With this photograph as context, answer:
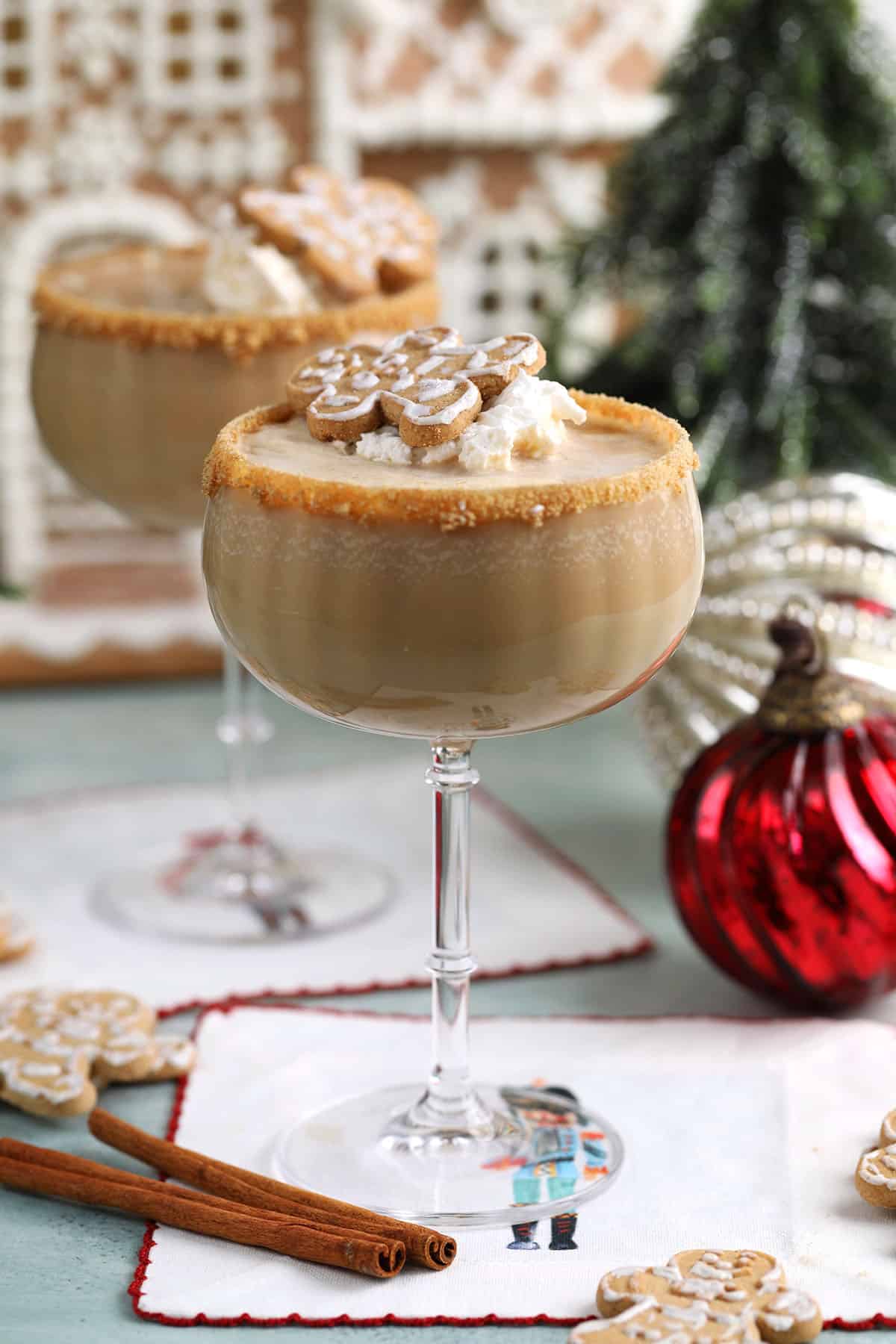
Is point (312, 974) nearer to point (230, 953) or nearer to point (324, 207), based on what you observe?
point (230, 953)

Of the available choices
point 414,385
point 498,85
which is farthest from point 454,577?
point 498,85

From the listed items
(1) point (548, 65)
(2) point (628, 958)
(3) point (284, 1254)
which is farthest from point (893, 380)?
(3) point (284, 1254)

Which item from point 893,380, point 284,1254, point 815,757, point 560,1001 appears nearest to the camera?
point 284,1254

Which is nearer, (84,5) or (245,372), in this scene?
(245,372)

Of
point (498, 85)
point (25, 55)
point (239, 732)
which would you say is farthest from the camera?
point (498, 85)

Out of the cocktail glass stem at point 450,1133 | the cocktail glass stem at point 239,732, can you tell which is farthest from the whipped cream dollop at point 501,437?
the cocktail glass stem at point 239,732

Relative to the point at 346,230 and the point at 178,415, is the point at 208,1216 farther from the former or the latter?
the point at 346,230

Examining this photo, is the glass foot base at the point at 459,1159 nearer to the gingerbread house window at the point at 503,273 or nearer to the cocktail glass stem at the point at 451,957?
the cocktail glass stem at the point at 451,957
